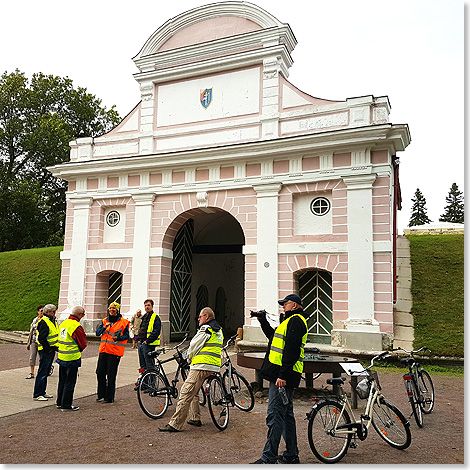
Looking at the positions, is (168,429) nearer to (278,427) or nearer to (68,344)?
(278,427)

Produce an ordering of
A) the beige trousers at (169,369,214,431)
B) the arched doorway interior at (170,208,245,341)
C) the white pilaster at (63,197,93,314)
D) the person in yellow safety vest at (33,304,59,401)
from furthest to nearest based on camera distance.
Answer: the arched doorway interior at (170,208,245,341), the white pilaster at (63,197,93,314), the person in yellow safety vest at (33,304,59,401), the beige trousers at (169,369,214,431)

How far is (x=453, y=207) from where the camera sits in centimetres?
5106

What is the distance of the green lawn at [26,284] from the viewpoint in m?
19.7

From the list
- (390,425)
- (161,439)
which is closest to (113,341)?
(161,439)

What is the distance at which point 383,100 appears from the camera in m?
14.8

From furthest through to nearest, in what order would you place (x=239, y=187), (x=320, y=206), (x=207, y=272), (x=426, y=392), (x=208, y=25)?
(x=207, y=272)
(x=208, y=25)
(x=239, y=187)
(x=320, y=206)
(x=426, y=392)

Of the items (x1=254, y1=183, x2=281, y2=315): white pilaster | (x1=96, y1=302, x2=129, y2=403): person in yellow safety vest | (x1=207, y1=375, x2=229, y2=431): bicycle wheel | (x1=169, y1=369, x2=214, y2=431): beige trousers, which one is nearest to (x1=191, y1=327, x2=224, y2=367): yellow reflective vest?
(x1=169, y1=369, x2=214, y2=431): beige trousers

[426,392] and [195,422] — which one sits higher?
[426,392]

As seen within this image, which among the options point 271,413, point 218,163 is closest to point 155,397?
point 271,413

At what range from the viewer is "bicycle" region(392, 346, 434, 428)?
7.24 meters

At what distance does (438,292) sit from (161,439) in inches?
474

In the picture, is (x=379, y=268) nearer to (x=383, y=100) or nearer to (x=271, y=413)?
(x=383, y=100)

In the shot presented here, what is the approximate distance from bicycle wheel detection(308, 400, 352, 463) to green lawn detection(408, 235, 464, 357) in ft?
28.1

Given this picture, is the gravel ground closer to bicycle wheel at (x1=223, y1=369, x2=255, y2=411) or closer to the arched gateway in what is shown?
bicycle wheel at (x1=223, y1=369, x2=255, y2=411)
